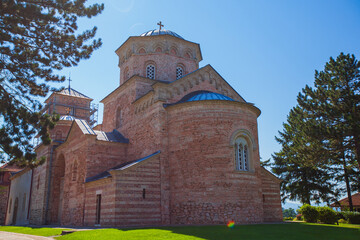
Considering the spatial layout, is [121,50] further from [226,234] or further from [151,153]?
[226,234]

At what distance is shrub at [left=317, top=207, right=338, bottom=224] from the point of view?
17.4 metres

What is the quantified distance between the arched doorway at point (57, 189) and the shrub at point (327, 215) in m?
18.3

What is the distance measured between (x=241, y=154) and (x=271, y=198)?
15.8 ft

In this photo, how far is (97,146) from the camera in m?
19.2

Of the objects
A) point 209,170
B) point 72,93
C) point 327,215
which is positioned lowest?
point 327,215

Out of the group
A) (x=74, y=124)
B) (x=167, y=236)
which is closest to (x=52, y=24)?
(x=167, y=236)

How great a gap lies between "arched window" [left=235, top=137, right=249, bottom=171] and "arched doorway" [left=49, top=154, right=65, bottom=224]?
48.4 ft

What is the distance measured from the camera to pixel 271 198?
744 inches

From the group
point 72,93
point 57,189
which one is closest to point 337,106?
point 57,189

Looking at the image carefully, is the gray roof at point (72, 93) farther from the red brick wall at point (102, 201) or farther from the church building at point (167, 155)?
the red brick wall at point (102, 201)

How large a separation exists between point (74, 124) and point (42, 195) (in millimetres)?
A: 6976

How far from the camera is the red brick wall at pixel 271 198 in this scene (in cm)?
1852

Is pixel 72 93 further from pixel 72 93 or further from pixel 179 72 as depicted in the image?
pixel 179 72

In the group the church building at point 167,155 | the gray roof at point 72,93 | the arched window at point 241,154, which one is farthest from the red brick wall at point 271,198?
the gray roof at point 72,93
